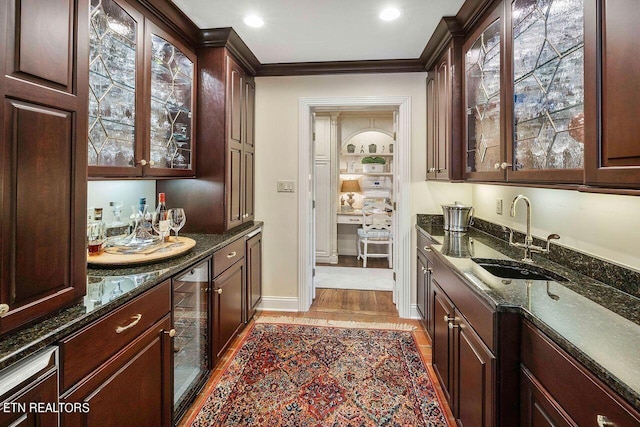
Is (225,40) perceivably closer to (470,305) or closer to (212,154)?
(212,154)

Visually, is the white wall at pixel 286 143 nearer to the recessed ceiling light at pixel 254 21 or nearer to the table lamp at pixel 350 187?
the recessed ceiling light at pixel 254 21

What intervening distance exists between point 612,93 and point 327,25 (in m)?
1.92

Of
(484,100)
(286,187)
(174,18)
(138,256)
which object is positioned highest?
(174,18)

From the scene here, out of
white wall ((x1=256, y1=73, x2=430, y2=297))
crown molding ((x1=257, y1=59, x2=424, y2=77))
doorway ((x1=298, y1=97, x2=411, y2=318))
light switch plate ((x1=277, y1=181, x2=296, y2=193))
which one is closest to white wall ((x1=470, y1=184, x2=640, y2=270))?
doorway ((x1=298, y1=97, x2=411, y2=318))

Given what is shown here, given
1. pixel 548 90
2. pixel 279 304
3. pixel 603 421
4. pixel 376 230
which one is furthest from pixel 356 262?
pixel 603 421

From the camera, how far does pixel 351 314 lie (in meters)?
3.22

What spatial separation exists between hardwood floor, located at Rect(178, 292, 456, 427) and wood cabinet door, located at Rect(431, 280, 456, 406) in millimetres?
145

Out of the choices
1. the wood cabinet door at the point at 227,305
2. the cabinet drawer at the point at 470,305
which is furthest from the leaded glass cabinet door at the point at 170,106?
the cabinet drawer at the point at 470,305

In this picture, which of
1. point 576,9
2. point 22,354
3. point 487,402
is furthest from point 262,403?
point 576,9

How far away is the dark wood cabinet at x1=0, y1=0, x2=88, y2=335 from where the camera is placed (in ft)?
2.83

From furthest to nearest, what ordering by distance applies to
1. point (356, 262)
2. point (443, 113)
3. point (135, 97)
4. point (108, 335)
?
point (356, 262), point (443, 113), point (135, 97), point (108, 335)

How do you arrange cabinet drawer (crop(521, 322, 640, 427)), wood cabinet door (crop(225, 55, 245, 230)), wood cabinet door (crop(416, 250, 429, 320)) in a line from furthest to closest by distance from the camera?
wood cabinet door (crop(416, 250, 429, 320))
wood cabinet door (crop(225, 55, 245, 230))
cabinet drawer (crop(521, 322, 640, 427))

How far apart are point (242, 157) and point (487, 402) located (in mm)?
2448

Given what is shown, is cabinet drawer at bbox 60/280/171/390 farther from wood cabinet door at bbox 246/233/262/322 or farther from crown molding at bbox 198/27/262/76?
crown molding at bbox 198/27/262/76
